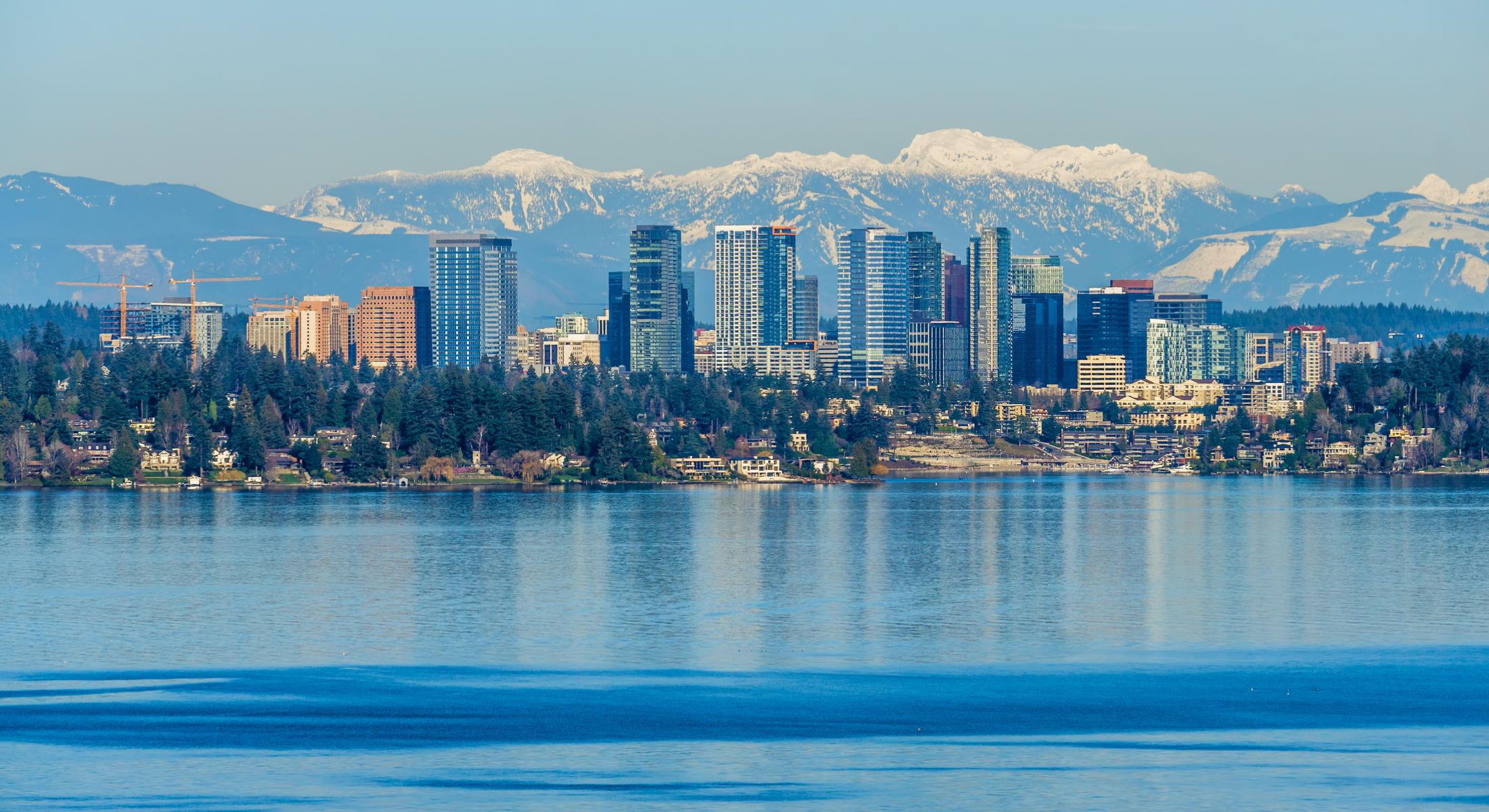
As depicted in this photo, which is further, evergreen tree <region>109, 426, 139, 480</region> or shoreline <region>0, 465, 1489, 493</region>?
evergreen tree <region>109, 426, 139, 480</region>

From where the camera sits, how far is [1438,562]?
74000mm

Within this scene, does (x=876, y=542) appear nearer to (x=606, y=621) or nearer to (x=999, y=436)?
(x=606, y=621)

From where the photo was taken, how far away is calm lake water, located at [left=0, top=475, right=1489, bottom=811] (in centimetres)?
3622

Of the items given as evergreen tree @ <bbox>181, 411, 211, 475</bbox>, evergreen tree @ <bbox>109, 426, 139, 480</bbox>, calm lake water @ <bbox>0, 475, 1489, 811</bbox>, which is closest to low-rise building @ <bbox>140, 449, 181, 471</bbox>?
evergreen tree @ <bbox>181, 411, 211, 475</bbox>

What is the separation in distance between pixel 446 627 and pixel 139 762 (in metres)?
18.4

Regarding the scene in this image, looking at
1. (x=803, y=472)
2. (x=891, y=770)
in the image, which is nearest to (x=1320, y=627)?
(x=891, y=770)

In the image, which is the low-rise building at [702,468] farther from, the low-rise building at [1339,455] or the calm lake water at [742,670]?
the calm lake water at [742,670]

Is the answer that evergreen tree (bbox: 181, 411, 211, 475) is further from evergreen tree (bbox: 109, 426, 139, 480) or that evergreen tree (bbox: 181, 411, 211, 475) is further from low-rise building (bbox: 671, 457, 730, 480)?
low-rise building (bbox: 671, 457, 730, 480)

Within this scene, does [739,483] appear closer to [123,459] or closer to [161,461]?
[161,461]

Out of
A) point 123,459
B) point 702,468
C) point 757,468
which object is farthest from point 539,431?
point 123,459

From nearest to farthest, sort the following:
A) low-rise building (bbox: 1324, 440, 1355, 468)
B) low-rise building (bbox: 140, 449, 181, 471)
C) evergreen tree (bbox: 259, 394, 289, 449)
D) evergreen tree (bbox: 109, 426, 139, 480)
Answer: evergreen tree (bbox: 109, 426, 139, 480) < low-rise building (bbox: 140, 449, 181, 471) < evergreen tree (bbox: 259, 394, 289, 449) < low-rise building (bbox: 1324, 440, 1355, 468)

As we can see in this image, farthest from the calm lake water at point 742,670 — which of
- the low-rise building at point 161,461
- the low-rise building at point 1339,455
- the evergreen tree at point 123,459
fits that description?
the low-rise building at point 1339,455

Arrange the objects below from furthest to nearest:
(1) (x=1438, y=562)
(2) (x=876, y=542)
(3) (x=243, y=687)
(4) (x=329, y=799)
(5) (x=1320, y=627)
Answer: (2) (x=876, y=542) → (1) (x=1438, y=562) → (5) (x=1320, y=627) → (3) (x=243, y=687) → (4) (x=329, y=799)

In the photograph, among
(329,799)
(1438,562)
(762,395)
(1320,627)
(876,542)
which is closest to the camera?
(329,799)
